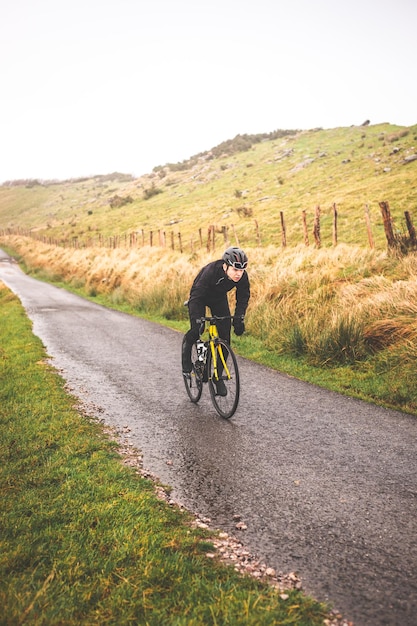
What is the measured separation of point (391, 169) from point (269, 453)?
37.0 meters

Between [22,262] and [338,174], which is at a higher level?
[338,174]

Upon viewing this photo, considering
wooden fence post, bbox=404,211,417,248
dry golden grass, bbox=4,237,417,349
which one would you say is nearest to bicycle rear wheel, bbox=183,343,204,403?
dry golden grass, bbox=4,237,417,349

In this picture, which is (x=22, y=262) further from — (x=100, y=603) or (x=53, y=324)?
(x=100, y=603)

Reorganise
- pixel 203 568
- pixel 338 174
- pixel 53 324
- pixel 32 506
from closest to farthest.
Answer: pixel 203 568 → pixel 32 506 → pixel 53 324 → pixel 338 174

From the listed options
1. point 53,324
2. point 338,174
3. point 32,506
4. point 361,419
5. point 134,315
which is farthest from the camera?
point 338,174

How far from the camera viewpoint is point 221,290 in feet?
19.8

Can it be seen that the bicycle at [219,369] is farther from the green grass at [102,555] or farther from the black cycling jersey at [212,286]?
the green grass at [102,555]

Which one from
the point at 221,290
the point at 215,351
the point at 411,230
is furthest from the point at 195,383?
the point at 411,230

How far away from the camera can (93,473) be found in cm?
406

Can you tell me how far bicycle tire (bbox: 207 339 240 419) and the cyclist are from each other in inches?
3.7

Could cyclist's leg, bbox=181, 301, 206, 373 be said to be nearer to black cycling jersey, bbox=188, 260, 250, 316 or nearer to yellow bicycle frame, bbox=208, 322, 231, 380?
black cycling jersey, bbox=188, 260, 250, 316

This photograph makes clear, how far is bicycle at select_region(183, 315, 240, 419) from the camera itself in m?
5.80

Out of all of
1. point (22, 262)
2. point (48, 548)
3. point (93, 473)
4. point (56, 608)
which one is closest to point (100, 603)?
point (56, 608)

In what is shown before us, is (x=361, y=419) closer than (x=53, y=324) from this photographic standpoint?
Yes
